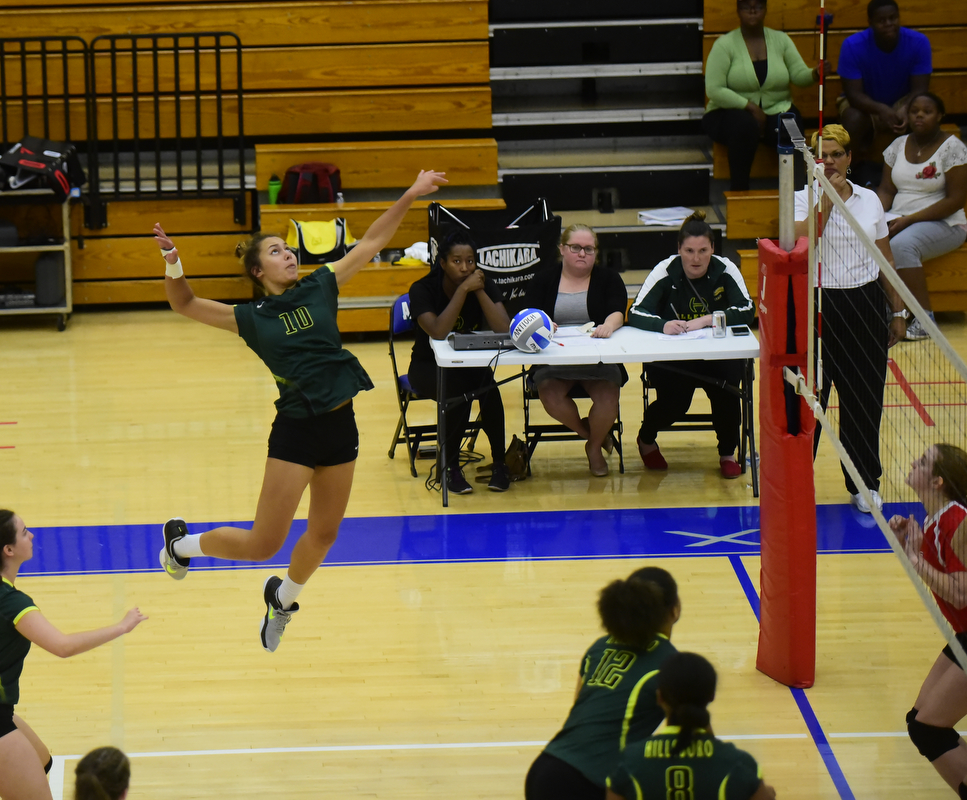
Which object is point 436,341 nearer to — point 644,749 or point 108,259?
point 644,749

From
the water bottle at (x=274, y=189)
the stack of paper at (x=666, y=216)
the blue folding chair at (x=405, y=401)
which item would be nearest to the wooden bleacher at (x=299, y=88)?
the water bottle at (x=274, y=189)

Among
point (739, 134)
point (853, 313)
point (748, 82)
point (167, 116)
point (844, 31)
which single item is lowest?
point (853, 313)

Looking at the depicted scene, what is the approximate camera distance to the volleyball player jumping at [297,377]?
186 inches

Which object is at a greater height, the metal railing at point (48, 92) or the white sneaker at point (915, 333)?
the metal railing at point (48, 92)

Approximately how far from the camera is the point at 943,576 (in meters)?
3.88

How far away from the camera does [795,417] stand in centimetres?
492

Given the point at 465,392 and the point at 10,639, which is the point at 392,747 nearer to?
the point at 10,639

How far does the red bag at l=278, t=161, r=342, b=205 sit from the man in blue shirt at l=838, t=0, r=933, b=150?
4398 millimetres

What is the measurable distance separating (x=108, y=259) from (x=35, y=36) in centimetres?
213

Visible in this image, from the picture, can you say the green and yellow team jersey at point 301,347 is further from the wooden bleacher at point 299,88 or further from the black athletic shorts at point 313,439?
the wooden bleacher at point 299,88

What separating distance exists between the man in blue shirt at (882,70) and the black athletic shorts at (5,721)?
8.81 metres

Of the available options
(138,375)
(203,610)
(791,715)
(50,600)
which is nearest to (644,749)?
(791,715)

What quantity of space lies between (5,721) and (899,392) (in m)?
6.28

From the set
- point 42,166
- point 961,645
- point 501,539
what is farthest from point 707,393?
point 42,166
